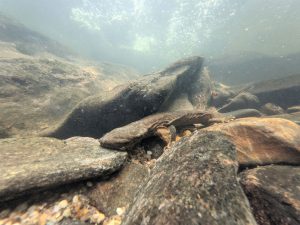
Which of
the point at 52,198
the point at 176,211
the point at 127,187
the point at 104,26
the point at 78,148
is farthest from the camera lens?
the point at 104,26

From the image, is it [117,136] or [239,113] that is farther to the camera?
[239,113]

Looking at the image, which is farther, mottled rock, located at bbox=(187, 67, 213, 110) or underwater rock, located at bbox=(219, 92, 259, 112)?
underwater rock, located at bbox=(219, 92, 259, 112)

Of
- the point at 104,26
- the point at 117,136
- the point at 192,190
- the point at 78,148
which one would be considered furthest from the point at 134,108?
the point at 104,26

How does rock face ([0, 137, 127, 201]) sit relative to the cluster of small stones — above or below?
above

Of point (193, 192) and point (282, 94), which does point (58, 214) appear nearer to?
point (193, 192)

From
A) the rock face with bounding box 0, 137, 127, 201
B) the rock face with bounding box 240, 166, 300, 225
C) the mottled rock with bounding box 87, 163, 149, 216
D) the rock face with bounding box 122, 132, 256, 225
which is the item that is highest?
the rock face with bounding box 0, 137, 127, 201

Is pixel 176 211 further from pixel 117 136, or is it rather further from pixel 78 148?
pixel 78 148

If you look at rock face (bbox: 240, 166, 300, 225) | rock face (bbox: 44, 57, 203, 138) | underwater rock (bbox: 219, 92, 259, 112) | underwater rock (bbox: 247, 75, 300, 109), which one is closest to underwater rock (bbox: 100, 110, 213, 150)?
rock face (bbox: 44, 57, 203, 138)

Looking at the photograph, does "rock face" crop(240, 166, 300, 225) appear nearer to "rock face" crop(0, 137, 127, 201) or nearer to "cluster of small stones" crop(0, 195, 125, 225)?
"cluster of small stones" crop(0, 195, 125, 225)
